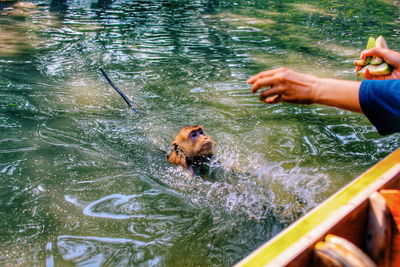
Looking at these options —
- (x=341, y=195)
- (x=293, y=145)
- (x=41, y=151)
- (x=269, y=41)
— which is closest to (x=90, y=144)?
(x=41, y=151)

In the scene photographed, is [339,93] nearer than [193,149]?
Yes

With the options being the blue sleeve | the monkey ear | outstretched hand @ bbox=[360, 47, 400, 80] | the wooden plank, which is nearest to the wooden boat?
the wooden plank

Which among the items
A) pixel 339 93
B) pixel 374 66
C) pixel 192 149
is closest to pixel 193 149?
pixel 192 149

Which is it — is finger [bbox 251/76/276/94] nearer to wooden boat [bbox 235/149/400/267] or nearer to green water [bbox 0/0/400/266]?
wooden boat [bbox 235/149/400/267]

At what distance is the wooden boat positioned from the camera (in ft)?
5.73

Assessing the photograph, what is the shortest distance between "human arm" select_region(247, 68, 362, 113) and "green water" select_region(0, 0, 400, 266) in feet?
5.25

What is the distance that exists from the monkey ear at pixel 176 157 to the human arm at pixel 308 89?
7.75 ft

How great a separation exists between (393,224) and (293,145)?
126 inches

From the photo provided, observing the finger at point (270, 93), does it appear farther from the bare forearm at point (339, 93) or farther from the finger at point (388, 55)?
the finger at point (388, 55)

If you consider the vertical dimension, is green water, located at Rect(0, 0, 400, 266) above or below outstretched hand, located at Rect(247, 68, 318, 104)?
below

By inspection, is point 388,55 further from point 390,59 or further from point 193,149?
point 193,149

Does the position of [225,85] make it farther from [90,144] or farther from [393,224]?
[393,224]

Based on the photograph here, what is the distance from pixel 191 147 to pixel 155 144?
1110mm

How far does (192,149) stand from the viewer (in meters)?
4.70
